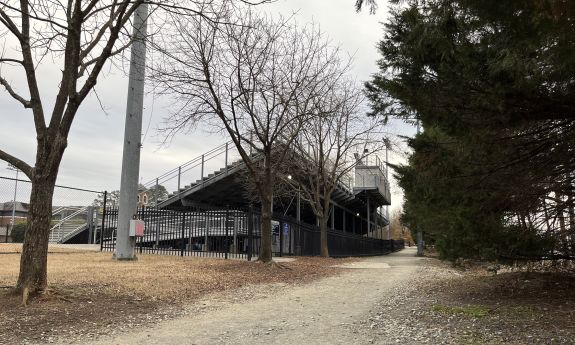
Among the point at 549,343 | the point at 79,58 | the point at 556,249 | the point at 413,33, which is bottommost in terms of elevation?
the point at 549,343

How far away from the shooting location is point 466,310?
755 centimetres

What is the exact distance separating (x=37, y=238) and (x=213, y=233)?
45.7ft

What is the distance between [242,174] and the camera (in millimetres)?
25781

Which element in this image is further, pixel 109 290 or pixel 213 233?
pixel 213 233

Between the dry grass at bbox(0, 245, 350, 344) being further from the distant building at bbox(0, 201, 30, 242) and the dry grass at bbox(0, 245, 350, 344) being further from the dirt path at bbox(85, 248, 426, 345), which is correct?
the distant building at bbox(0, 201, 30, 242)

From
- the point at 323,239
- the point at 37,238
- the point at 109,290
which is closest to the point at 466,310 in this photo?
the point at 109,290

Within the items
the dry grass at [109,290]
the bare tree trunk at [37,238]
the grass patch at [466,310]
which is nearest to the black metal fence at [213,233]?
the dry grass at [109,290]

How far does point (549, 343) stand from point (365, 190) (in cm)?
2774

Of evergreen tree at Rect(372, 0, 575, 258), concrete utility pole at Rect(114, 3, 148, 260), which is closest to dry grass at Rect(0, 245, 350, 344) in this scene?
concrete utility pole at Rect(114, 3, 148, 260)

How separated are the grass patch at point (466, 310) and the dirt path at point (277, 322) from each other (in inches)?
43.0

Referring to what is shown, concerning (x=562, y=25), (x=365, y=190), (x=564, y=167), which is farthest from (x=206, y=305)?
(x=365, y=190)

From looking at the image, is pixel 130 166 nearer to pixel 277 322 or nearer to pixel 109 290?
pixel 109 290

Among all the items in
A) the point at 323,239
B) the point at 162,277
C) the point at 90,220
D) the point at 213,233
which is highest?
the point at 90,220

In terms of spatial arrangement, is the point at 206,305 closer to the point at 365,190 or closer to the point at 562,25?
the point at 562,25
